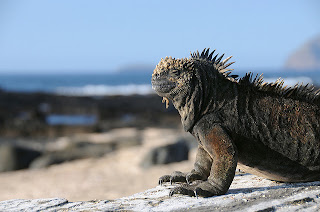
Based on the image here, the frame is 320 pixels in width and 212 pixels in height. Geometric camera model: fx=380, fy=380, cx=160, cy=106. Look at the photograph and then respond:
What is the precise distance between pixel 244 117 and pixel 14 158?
965 cm

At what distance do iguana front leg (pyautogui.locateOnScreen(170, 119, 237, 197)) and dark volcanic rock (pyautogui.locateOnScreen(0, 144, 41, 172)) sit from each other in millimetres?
9140

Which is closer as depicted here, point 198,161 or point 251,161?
point 251,161

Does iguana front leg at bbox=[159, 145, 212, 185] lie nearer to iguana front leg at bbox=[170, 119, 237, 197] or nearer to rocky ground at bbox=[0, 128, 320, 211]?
rocky ground at bbox=[0, 128, 320, 211]

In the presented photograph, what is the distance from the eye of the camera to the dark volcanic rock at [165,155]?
9.98 meters

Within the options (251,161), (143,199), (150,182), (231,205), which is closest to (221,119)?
(251,161)

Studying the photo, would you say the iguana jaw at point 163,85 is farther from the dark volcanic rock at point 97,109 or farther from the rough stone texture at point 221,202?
the dark volcanic rock at point 97,109

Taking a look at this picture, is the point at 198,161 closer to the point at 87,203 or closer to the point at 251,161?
the point at 251,161

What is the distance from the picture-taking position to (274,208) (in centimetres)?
288

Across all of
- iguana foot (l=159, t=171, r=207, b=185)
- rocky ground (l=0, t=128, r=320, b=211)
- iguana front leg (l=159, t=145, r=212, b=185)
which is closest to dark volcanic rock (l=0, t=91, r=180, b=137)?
rocky ground (l=0, t=128, r=320, b=211)

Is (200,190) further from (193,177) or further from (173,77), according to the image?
(173,77)

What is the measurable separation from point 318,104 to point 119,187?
5.46 meters

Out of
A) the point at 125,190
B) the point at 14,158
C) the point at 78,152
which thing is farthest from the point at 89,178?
the point at 14,158

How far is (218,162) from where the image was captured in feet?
10.2

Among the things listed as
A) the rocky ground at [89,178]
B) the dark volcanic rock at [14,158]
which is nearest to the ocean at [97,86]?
the dark volcanic rock at [14,158]
